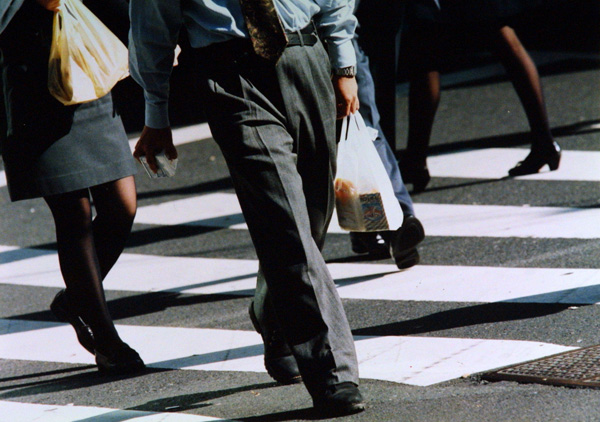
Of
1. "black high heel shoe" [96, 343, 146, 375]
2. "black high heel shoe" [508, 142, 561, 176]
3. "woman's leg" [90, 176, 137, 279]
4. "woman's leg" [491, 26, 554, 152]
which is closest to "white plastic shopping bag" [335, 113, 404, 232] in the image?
"woman's leg" [90, 176, 137, 279]

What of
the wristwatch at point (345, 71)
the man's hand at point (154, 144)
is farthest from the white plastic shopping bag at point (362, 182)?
the man's hand at point (154, 144)

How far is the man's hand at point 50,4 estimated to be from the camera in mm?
3992

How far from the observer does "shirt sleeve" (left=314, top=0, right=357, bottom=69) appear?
345 cm

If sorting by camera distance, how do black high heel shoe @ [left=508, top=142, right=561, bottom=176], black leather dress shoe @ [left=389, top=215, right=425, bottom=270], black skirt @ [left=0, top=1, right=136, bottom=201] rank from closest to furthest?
black skirt @ [left=0, top=1, right=136, bottom=201]
black leather dress shoe @ [left=389, top=215, right=425, bottom=270]
black high heel shoe @ [left=508, top=142, right=561, bottom=176]

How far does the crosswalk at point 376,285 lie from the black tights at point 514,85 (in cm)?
37

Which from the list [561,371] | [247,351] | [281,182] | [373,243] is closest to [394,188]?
[373,243]

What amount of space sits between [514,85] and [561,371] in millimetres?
3481

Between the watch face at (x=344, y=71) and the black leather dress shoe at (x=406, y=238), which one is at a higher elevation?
the watch face at (x=344, y=71)

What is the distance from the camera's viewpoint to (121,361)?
4172 millimetres

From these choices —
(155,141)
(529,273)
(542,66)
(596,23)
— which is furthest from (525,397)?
(596,23)

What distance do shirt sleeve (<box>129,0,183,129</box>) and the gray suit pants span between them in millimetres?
124

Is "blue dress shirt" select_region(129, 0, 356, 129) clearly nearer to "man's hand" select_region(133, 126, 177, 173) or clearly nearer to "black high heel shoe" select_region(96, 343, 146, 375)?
"man's hand" select_region(133, 126, 177, 173)

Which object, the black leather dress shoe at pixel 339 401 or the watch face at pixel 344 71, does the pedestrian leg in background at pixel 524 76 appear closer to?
the watch face at pixel 344 71

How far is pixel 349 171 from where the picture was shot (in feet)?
12.6
